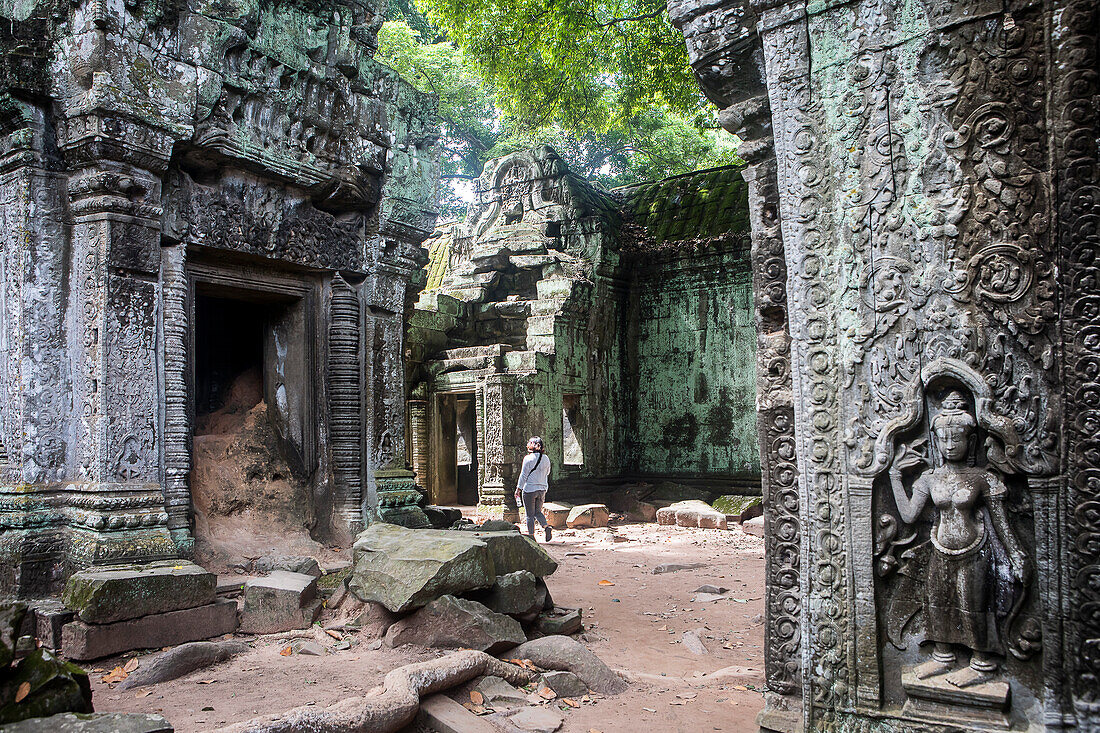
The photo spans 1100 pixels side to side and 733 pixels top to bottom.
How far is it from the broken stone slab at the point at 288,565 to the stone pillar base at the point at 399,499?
3.99ft

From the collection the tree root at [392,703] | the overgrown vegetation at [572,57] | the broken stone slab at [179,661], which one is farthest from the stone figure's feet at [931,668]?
the overgrown vegetation at [572,57]

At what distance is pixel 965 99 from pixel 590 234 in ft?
40.4

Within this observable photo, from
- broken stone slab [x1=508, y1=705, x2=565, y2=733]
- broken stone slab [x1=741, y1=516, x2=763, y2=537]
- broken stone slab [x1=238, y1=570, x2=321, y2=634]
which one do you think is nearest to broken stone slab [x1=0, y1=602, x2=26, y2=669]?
broken stone slab [x1=508, y1=705, x2=565, y2=733]

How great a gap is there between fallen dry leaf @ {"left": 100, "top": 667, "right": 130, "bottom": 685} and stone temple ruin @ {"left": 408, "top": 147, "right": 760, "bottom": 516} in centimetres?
874

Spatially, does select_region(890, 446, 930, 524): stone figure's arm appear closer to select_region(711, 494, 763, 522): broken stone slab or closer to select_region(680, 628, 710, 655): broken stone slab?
select_region(680, 628, 710, 655): broken stone slab

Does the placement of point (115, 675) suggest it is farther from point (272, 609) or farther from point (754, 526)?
point (754, 526)

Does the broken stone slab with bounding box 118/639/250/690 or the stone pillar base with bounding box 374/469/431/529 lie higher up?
the stone pillar base with bounding box 374/469/431/529

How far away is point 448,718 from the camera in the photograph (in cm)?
376

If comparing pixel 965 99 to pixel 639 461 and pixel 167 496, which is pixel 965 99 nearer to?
pixel 167 496

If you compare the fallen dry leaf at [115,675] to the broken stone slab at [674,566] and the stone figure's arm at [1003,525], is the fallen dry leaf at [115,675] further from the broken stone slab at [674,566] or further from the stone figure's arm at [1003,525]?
the broken stone slab at [674,566]

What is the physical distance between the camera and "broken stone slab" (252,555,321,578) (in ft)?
20.4

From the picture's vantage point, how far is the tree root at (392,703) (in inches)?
126

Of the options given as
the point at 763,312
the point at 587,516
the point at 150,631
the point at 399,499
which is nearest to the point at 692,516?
the point at 587,516

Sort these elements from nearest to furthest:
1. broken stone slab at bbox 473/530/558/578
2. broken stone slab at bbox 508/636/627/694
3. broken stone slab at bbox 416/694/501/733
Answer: broken stone slab at bbox 416/694/501/733
broken stone slab at bbox 508/636/627/694
broken stone slab at bbox 473/530/558/578
